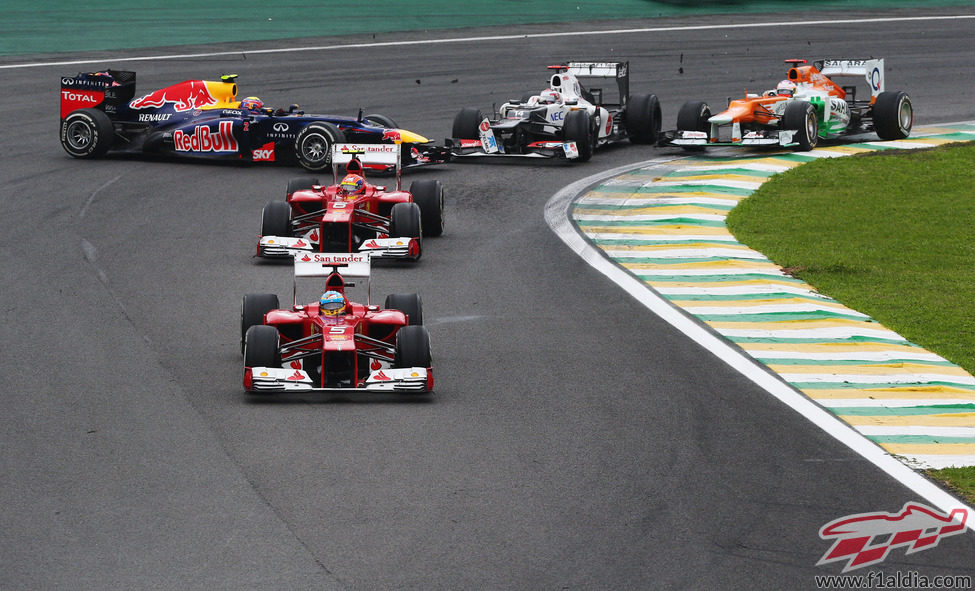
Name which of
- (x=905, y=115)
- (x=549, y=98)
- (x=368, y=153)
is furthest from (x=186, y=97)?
(x=905, y=115)

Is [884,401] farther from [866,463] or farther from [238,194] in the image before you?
[238,194]

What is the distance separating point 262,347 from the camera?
11.6 metres

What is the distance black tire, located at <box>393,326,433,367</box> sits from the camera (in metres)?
11.7

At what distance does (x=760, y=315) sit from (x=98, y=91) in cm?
1514

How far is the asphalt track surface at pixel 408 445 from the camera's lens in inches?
328

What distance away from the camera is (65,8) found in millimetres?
39969

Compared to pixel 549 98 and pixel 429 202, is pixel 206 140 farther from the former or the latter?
pixel 429 202

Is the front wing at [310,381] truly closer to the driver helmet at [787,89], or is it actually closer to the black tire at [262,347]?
the black tire at [262,347]

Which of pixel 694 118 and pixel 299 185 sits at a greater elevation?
pixel 694 118

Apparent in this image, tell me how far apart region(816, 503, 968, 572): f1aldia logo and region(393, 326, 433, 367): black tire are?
408 centimetres

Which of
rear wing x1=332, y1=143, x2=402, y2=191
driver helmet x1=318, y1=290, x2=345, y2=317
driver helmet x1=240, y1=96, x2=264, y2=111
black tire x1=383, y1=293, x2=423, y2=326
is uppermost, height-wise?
driver helmet x1=240, y1=96, x2=264, y2=111

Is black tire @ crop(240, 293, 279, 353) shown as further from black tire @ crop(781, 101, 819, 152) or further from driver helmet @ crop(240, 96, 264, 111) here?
black tire @ crop(781, 101, 819, 152)

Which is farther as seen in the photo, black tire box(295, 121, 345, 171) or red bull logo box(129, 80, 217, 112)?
red bull logo box(129, 80, 217, 112)

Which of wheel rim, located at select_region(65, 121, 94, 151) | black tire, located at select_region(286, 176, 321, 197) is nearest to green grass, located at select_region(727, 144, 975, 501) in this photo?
black tire, located at select_region(286, 176, 321, 197)
